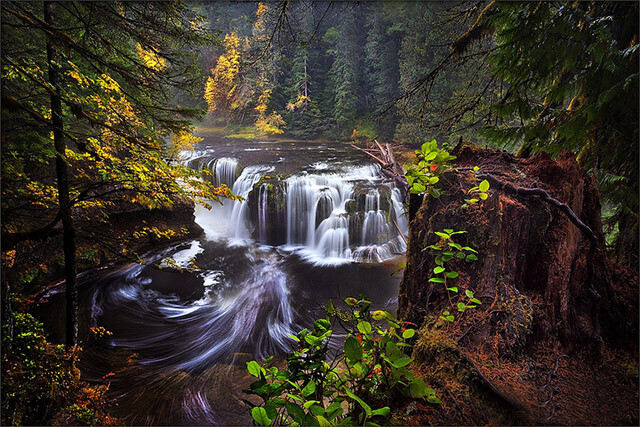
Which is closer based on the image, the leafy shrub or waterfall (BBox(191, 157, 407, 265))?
the leafy shrub

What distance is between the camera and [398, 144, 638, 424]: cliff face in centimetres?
142

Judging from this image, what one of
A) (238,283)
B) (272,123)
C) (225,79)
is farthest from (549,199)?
(225,79)

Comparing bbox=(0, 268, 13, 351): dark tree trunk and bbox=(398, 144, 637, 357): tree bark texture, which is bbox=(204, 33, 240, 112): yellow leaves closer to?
bbox=(0, 268, 13, 351): dark tree trunk

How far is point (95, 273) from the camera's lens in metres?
8.05

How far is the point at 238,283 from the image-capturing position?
348 inches

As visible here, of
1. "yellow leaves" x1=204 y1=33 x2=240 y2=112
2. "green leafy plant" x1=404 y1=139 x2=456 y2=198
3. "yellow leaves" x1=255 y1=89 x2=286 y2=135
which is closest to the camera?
"green leafy plant" x1=404 y1=139 x2=456 y2=198

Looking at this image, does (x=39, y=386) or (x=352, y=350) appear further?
(x=39, y=386)

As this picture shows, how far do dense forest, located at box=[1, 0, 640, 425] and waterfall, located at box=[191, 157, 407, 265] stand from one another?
2172 millimetres

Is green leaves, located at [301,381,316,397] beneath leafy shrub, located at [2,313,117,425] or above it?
above

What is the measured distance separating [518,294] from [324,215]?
9.91m

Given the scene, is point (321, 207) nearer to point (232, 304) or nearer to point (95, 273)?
point (232, 304)

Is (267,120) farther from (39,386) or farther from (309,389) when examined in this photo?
(309,389)

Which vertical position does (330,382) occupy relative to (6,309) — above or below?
above

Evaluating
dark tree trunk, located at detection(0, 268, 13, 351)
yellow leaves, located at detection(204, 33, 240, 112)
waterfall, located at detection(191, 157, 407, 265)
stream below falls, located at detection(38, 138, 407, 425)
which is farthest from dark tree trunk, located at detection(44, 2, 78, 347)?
yellow leaves, located at detection(204, 33, 240, 112)
